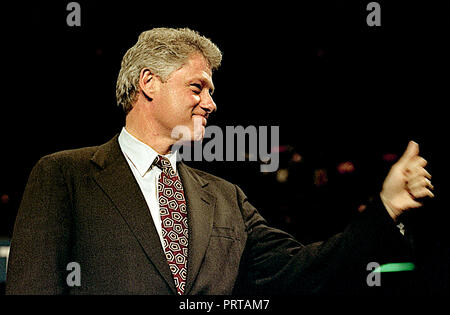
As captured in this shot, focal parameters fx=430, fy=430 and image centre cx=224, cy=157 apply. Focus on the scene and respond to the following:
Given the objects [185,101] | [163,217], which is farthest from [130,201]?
[185,101]

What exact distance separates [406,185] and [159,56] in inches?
35.3

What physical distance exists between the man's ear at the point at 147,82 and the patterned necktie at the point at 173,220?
0.74 feet

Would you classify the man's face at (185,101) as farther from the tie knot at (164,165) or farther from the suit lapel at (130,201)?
the suit lapel at (130,201)

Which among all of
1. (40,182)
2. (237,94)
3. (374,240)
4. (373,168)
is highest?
(237,94)

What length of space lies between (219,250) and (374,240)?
48 cm

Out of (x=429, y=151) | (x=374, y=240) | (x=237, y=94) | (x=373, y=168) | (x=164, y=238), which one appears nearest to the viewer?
(x=374, y=240)

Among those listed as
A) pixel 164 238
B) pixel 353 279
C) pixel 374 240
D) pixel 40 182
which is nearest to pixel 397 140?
pixel 353 279

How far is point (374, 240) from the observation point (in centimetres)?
121

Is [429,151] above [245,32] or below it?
below

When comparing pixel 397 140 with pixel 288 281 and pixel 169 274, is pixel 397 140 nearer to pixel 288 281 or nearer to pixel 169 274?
pixel 288 281

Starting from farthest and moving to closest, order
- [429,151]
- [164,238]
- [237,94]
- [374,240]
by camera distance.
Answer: [237,94], [429,151], [164,238], [374,240]

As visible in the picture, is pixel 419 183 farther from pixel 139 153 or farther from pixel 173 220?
pixel 139 153

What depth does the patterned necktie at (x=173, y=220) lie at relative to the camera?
50.7 inches

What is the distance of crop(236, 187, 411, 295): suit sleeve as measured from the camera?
1.21 meters
